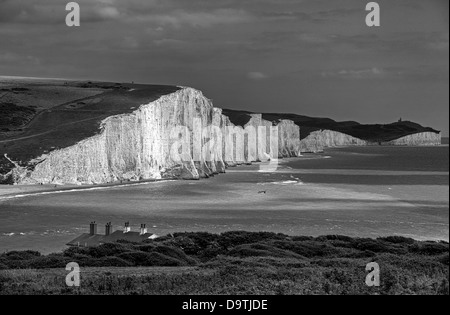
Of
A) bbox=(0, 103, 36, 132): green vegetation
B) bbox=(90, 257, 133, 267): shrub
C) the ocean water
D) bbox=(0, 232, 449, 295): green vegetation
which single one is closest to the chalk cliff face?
the ocean water

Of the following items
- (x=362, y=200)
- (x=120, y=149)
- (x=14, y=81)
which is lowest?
(x=362, y=200)

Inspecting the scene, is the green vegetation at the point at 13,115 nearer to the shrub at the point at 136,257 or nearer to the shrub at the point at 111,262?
the shrub at the point at 136,257

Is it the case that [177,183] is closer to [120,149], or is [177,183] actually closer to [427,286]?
[120,149]

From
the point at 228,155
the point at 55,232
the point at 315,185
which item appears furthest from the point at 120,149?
the point at 228,155

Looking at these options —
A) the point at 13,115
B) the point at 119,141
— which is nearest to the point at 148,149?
the point at 119,141

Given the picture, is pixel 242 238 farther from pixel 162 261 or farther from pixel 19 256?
pixel 19 256
